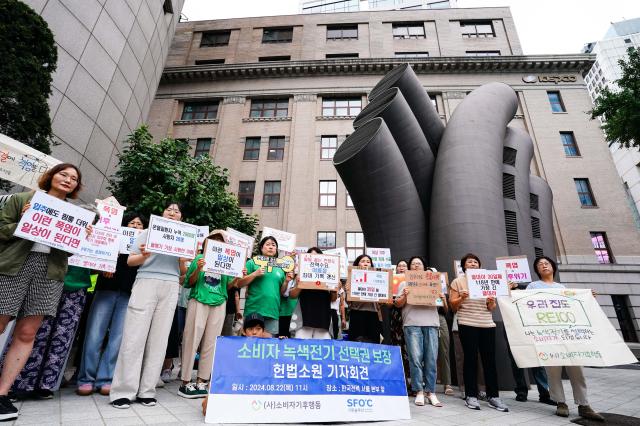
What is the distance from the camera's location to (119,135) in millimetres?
16047

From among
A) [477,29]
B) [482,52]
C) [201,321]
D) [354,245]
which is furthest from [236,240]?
[477,29]

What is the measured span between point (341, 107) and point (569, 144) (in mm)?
16307

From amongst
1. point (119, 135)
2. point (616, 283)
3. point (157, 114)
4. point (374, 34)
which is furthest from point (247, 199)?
point (616, 283)

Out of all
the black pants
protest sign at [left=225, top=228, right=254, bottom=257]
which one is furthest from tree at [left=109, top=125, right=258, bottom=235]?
the black pants

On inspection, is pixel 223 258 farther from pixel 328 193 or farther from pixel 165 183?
pixel 328 193

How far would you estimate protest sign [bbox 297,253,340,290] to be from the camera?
189 inches

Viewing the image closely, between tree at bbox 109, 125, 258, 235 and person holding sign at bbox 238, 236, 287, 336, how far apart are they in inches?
324

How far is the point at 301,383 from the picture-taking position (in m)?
3.71

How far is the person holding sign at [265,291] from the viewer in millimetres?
4750

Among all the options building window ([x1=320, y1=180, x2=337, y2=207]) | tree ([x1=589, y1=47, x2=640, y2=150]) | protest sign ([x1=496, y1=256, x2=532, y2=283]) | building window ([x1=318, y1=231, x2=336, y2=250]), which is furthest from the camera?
building window ([x1=320, y1=180, x2=337, y2=207])

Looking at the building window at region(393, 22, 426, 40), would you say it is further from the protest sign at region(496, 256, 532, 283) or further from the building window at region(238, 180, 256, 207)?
the protest sign at region(496, 256, 532, 283)

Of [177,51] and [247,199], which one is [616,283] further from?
[177,51]

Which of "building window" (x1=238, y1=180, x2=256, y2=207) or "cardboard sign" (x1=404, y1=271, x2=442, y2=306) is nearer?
"cardboard sign" (x1=404, y1=271, x2=442, y2=306)

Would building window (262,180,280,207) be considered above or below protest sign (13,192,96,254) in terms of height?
above
